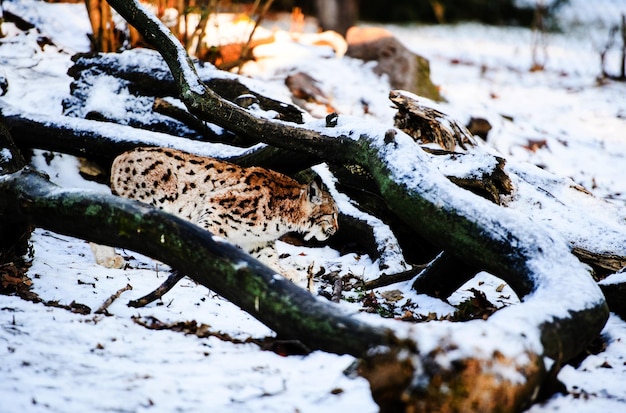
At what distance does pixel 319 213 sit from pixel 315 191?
0.79ft

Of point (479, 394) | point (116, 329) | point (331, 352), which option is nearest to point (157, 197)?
point (116, 329)

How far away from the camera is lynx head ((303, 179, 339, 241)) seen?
19.0 feet

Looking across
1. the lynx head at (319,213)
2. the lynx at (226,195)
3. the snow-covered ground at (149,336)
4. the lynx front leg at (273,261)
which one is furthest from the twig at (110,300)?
the lynx head at (319,213)

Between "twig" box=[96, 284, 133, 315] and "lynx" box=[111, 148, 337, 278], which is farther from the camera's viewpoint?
"lynx" box=[111, 148, 337, 278]

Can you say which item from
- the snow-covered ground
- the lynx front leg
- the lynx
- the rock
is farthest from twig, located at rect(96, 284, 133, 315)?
the rock

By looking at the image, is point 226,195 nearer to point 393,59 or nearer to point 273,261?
point 273,261

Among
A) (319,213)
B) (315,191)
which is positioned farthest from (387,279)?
(315,191)

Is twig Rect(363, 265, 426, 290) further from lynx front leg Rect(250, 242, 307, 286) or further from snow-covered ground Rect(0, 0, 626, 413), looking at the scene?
lynx front leg Rect(250, 242, 307, 286)

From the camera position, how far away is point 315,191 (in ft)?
19.1

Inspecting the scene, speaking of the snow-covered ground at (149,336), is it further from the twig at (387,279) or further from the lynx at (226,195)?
the lynx at (226,195)

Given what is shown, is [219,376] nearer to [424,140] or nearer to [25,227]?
[25,227]

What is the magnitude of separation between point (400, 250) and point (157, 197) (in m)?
2.46

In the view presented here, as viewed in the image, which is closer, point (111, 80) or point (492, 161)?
point (492, 161)

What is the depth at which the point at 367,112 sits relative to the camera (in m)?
10.3
